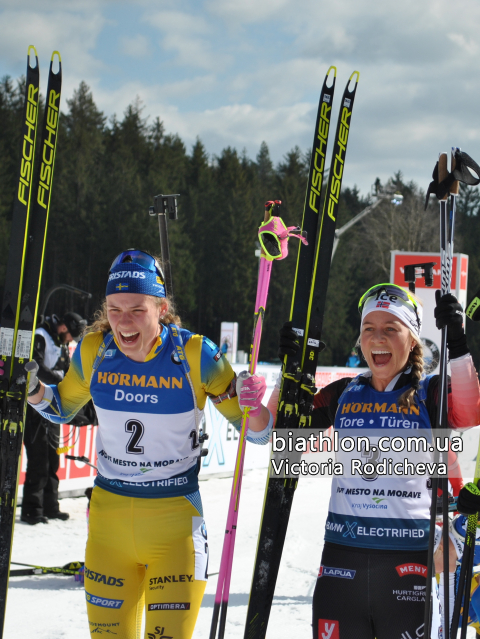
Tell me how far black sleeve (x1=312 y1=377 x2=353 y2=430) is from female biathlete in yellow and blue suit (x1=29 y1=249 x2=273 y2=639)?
28cm

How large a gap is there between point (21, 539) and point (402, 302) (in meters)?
4.75

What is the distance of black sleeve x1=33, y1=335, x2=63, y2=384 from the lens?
6.40 metres

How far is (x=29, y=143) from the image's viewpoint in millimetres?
3215

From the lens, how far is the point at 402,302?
8.39ft

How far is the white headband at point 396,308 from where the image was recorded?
99.1 inches

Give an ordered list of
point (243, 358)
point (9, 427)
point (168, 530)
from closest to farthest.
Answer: point (168, 530) < point (9, 427) < point (243, 358)

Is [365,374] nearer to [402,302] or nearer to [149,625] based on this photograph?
[402,302]

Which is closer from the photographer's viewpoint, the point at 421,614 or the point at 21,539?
the point at 421,614

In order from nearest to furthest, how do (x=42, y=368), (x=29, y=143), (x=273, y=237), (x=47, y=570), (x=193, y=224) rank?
(x=273, y=237)
(x=29, y=143)
(x=47, y=570)
(x=42, y=368)
(x=193, y=224)

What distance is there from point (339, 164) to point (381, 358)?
1192 mm

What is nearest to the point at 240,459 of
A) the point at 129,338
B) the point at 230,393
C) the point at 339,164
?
the point at 230,393

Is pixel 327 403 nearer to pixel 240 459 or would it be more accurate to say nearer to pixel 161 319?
pixel 240 459

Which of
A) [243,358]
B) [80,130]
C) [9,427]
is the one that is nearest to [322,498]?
[9,427]

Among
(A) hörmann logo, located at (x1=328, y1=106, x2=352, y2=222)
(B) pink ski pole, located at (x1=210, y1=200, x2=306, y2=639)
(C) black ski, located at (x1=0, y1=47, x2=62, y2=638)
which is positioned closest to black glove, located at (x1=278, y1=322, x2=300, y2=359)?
(B) pink ski pole, located at (x1=210, y1=200, x2=306, y2=639)
